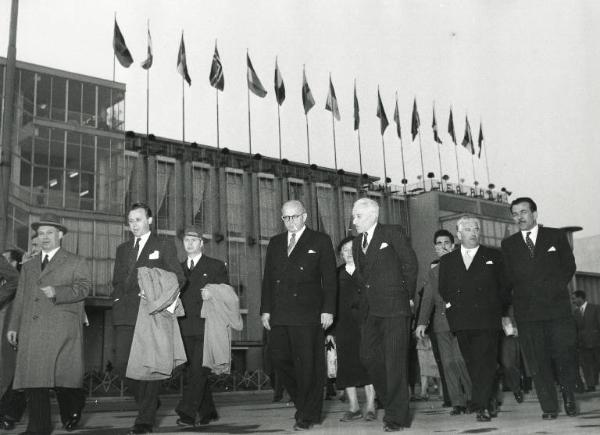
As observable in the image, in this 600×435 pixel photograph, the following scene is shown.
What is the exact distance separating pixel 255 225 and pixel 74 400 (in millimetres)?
42931

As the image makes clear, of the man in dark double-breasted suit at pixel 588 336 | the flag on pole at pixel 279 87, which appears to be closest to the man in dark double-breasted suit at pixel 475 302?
the man in dark double-breasted suit at pixel 588 336

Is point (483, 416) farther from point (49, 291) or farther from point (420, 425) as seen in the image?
point (49, 291)

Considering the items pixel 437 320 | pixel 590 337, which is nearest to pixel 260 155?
pixel 590 337

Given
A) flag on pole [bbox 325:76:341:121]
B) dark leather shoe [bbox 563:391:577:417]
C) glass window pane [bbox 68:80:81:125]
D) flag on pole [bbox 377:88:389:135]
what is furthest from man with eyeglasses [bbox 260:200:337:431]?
flag on pole [bbox 377:88:389:135]

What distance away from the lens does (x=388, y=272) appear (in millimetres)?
6754

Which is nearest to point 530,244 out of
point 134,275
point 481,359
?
point 481,359

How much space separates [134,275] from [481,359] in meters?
3.51

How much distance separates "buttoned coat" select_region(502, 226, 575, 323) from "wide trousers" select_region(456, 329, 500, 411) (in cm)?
45

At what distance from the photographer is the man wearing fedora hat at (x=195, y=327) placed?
25.2 feet

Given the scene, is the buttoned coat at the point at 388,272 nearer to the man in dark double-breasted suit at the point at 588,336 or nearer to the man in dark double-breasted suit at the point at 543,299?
the man in dark double-breasted suit at the point at 543,299

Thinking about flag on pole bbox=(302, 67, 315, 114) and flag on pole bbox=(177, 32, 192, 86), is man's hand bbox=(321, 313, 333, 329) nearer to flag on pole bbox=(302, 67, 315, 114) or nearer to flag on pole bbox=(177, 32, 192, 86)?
flag on pole bbox=(177, 32, 192, 86)

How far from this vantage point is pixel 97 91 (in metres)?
43.3

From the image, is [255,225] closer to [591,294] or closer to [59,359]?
[591,294]

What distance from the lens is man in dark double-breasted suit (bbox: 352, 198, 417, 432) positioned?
21.1 feet
